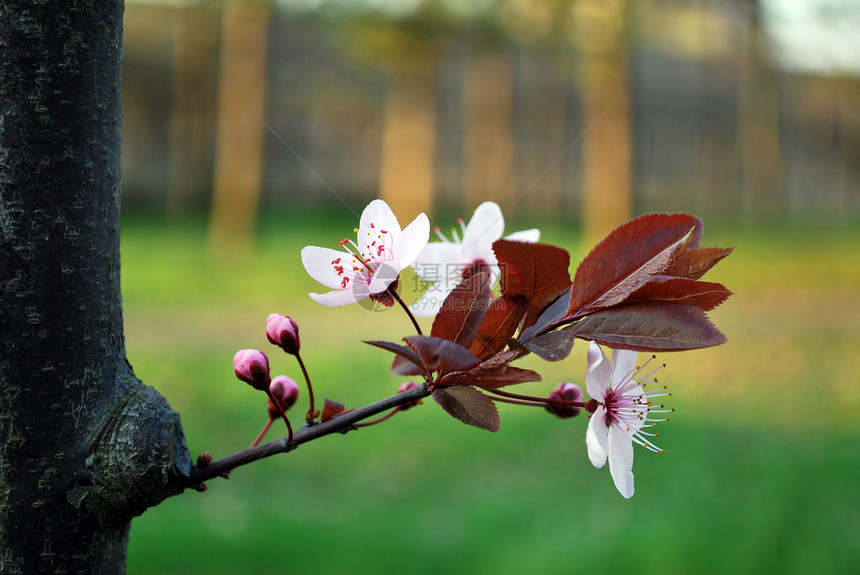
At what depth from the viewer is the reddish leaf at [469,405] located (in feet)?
1.57

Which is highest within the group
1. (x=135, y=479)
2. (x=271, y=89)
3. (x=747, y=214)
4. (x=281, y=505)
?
(x=271, y=89)

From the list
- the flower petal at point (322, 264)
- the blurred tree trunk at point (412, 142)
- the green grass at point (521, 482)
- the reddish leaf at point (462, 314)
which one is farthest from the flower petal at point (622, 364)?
the blurred tree trunk at point (412, 142)

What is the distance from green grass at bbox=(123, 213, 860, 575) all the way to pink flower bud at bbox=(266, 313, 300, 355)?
4.88 ft

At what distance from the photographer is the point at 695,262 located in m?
0.50

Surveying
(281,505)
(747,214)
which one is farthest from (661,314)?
(747,214)

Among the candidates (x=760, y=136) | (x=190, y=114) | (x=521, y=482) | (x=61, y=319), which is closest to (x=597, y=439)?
(x=61, y=319)

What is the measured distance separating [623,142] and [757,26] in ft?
9.33

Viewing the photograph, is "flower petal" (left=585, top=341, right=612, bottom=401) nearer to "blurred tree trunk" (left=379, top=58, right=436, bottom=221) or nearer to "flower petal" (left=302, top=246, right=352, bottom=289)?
"flower petal" (left=302, top=246, right=352, bottom=289)

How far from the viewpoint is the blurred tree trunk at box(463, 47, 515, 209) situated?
36.2 feet

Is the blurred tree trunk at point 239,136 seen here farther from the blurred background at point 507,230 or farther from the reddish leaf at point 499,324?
the reddish leaf at point 499,324

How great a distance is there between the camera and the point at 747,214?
11.1m

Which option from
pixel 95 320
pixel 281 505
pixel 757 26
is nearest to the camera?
pixel 95 320

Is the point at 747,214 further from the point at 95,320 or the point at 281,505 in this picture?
the point at 95,320

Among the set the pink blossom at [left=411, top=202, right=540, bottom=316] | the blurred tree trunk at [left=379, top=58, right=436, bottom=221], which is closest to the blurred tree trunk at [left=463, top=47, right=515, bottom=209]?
the blurred tree trunk at [left=379, top=58, right=436, bottom=221]
